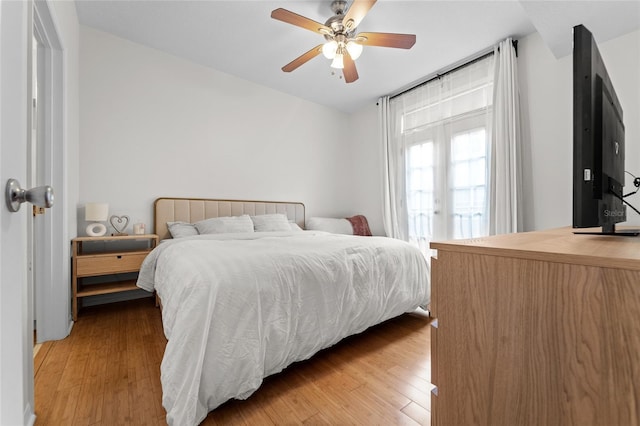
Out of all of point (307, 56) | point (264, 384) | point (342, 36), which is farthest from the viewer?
point (307, 56)

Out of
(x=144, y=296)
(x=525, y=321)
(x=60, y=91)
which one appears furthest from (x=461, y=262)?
(x=144, y=296)

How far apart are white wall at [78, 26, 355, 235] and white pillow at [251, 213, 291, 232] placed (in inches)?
18.9

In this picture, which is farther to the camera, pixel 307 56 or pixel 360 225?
pixel 360 225

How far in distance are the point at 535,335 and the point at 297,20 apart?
221 centimetres

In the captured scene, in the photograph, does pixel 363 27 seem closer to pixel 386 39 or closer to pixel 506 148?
pixel 386 39

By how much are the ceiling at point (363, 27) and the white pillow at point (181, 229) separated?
1.90 meters

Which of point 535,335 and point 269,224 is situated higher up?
point 269,224

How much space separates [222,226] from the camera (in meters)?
2.77

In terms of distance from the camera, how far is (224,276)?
1224mm

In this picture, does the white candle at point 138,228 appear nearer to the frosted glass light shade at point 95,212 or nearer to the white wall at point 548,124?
the frosted glass light shade at point 95,212

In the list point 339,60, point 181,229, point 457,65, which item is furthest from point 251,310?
point 457,65

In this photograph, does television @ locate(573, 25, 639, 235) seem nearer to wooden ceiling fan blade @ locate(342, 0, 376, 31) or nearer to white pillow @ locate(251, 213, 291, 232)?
wooden ceiling fan blade @ locate(342, 0, 376, 31)

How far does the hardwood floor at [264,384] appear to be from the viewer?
46.3 inches

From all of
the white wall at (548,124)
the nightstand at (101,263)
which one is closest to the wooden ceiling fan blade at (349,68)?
the white wall at (548,124)
